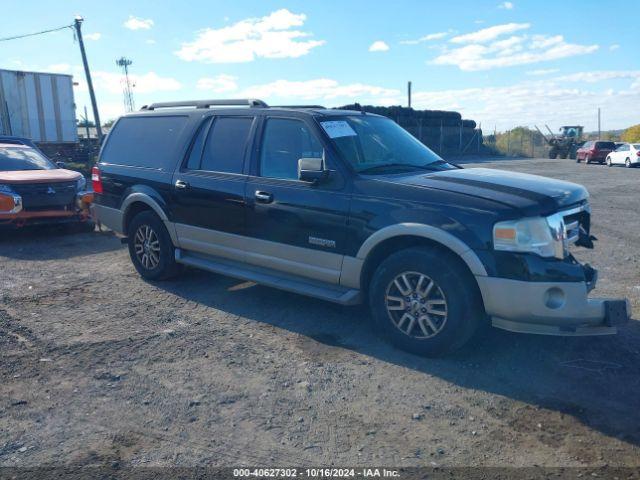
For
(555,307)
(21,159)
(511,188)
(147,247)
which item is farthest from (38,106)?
(555,307)

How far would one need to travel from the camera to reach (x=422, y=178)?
4848 millimetres

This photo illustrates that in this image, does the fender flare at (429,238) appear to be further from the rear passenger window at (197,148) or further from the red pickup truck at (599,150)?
the red pickup truck at (599,150)

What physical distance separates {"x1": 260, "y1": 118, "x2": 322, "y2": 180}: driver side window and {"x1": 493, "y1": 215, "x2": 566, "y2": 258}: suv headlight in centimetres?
178

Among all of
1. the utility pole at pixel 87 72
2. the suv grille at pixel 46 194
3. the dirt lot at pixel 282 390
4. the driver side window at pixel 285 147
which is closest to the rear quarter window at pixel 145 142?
the driver side window at pixel 285 147

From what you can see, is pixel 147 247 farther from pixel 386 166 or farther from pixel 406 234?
pixel 406 234

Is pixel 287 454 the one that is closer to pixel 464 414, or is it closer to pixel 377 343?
pixel 464 414

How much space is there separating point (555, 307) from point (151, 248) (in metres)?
4.36

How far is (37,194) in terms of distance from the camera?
9336 millimetres

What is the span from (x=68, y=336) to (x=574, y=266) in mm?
4093

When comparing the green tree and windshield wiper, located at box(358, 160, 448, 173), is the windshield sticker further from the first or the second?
the green tree

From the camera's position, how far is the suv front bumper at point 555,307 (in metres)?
4.05

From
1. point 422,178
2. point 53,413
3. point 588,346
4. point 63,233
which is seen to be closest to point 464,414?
point 588,346

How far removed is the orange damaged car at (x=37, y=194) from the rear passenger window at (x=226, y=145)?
15.1 ft

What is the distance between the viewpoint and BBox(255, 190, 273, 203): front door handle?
17.4ft
